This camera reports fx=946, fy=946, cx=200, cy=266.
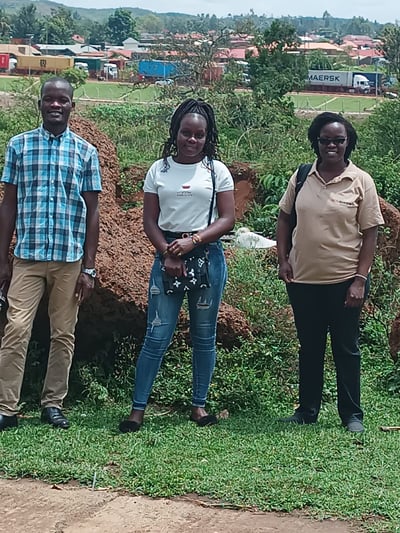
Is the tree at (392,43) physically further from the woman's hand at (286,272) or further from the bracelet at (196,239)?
the bracelet at (196,239)

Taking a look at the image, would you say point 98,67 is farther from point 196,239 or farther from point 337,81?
point 196,239

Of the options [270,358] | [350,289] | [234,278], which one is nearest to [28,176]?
[350,289]

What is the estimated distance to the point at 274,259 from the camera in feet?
27.3

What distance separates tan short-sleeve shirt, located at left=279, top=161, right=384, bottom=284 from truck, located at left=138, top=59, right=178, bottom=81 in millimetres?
14920

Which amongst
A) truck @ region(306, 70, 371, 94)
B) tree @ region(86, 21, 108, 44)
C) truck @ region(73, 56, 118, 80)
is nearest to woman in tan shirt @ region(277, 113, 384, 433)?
truck @ region(306, 70, 371, 94)

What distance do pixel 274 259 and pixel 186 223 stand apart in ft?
11.0

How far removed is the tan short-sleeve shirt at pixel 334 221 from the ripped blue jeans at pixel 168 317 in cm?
49

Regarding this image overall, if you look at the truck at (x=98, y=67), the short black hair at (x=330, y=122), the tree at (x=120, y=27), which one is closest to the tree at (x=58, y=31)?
the tree at (x=120, y=27)

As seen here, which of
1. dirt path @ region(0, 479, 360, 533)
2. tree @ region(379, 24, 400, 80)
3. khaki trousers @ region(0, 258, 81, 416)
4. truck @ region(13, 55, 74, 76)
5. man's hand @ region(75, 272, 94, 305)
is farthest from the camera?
truck @ region(13, 55, 74, 76)

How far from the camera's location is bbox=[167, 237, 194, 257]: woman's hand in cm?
499

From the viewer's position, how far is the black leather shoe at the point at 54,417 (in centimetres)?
518

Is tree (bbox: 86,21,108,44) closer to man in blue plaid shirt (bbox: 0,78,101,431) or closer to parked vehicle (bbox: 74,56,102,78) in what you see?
parked vehicle (bbox: 74,56,102,78)

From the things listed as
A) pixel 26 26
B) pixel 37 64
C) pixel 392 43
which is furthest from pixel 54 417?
pixel 26 26

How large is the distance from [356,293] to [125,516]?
6.01 ft
